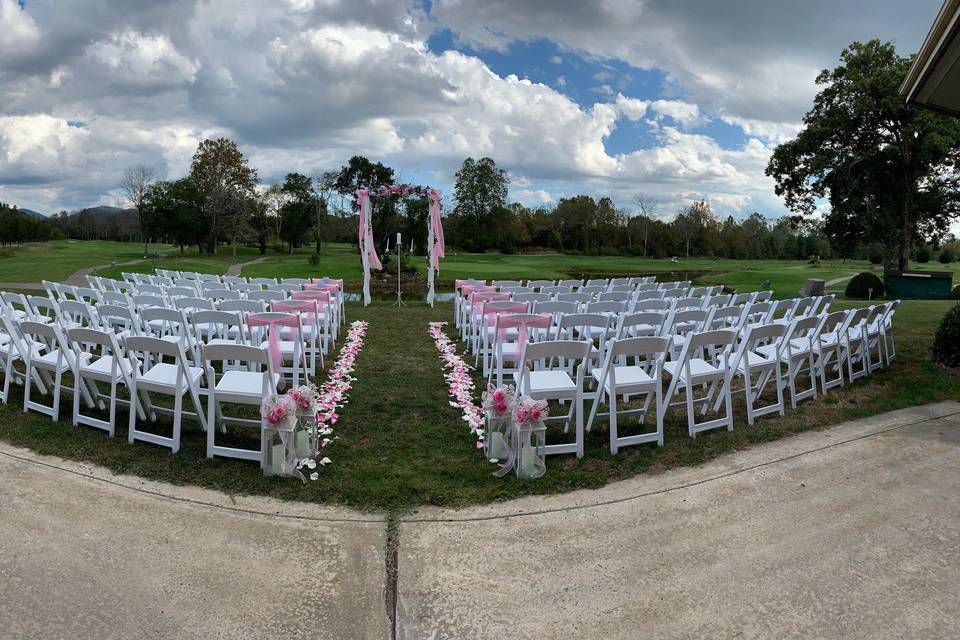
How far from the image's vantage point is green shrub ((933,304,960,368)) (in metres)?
6.93

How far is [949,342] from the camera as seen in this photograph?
7.02 m

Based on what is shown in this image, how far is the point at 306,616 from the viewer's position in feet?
9.04

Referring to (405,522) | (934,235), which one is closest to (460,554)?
(405,522)

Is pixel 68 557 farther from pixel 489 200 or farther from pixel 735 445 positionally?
pixel 489 200

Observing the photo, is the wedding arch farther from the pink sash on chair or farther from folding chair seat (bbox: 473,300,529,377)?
folding chair seat (bbox: 473,300,529,377)

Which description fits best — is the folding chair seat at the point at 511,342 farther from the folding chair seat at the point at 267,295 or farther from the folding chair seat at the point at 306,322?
the folding chair seat at the point at 267,295

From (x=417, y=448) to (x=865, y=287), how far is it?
21025 mm

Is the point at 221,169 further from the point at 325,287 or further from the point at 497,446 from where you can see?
the point at 497,446

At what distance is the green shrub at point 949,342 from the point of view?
6.93 metres

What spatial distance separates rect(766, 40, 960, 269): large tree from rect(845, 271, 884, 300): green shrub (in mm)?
3481

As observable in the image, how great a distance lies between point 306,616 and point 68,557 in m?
1.44

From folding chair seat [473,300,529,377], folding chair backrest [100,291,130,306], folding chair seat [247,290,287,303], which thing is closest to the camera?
folding chair seat [473,300,529,377]

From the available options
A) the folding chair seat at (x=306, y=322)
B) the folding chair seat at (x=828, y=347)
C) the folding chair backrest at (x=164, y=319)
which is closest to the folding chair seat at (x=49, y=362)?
the folding chair backrest at (x=164, y=319)

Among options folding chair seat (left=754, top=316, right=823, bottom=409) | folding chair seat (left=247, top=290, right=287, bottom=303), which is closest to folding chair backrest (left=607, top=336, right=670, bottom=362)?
folding chair seat (left=754, top=316, right=823, bottom=409)
